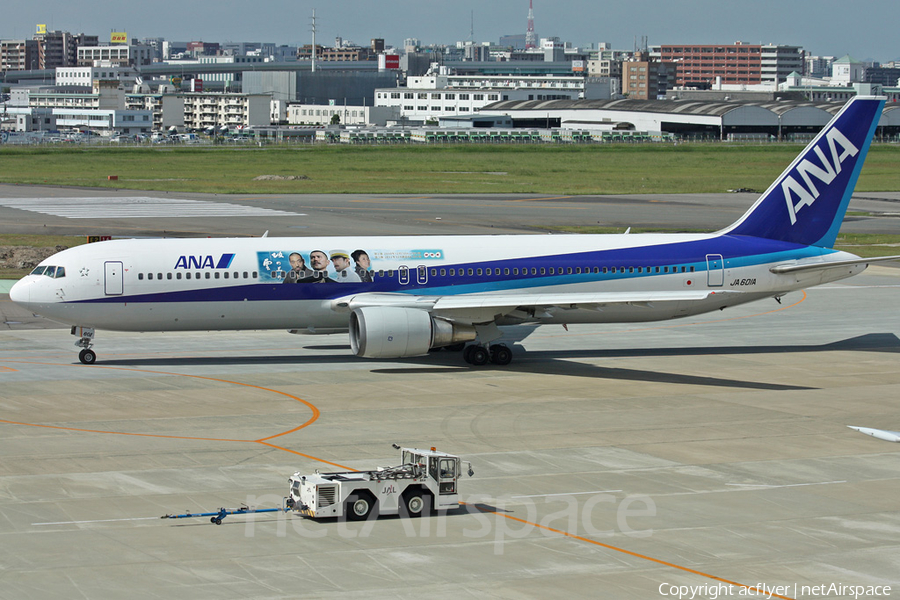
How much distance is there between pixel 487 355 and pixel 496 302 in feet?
8.00

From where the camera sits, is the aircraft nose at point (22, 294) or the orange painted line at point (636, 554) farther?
the aircraft nose at point (22, 294)

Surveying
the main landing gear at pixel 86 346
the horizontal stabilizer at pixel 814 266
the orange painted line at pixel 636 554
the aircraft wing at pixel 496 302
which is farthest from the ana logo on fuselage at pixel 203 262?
the horizontal stabilizer at pixel 814 266

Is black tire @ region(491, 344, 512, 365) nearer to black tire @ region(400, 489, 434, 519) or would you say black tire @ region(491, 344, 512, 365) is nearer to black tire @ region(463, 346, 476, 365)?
black tire @ region(463, 346, 476, 365)

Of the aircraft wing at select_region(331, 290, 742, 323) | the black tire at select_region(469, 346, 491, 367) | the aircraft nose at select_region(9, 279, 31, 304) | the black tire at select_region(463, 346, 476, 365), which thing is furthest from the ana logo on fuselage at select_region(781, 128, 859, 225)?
the aircraft nose at select_region(9, 279, 31, 304)

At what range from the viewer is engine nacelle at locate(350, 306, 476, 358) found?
122ft

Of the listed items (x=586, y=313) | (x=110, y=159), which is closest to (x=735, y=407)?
(x=586, y=313)

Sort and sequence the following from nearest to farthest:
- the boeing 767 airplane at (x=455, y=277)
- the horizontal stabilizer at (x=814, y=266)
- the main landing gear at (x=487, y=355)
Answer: the boeing 767 airplane at (x=455, y=277) < the main landing gear at (x=487, y=355) < the horizontal stabilizer at (x=814, y=266)

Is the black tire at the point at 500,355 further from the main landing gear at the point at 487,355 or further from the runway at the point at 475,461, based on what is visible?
the runway at the point at 475,461

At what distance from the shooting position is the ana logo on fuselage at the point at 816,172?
43.8m

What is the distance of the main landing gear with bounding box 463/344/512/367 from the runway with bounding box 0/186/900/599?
1.74 feet

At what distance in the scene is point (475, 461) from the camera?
27.0m

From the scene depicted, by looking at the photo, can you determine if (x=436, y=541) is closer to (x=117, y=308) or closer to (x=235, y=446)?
(x=235, y=446)

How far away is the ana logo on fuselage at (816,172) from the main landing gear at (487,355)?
13.3 m

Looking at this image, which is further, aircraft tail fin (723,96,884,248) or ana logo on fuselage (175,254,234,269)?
aircraft tail fin (723,96,884,248)
